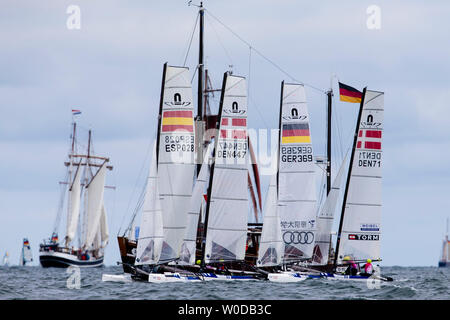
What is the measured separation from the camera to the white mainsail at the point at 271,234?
4781 cm

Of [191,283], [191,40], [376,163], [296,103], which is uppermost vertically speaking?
[191,40]

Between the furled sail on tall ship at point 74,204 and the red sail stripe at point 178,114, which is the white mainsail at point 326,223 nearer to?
the red sail stripe at point 178,114

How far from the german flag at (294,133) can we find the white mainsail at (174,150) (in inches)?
306

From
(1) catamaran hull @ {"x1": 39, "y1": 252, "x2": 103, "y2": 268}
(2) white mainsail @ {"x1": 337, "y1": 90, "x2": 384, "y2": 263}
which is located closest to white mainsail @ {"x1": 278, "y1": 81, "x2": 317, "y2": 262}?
(2) white mainsail @ {"x1": 337, "y1": 90, "x2": 384, "y2": 263}

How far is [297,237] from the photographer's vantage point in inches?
2039

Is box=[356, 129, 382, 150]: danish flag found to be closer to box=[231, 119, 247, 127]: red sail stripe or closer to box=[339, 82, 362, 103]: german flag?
box=[339, 82, 362, 103]: german flag

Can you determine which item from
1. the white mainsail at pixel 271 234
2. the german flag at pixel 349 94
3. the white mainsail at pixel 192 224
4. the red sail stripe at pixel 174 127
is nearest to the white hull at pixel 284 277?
the white mainsail at pixel 271 234

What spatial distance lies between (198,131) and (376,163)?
11544 millimetres

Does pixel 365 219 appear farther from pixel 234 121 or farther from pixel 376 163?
pixel 234 121

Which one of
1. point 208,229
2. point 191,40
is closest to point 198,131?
point 191,40

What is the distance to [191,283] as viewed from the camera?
4409 centimetres

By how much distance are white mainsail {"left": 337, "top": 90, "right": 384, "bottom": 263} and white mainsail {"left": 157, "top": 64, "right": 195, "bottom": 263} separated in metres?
10.2

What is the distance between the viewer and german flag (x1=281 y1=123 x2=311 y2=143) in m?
52.1
